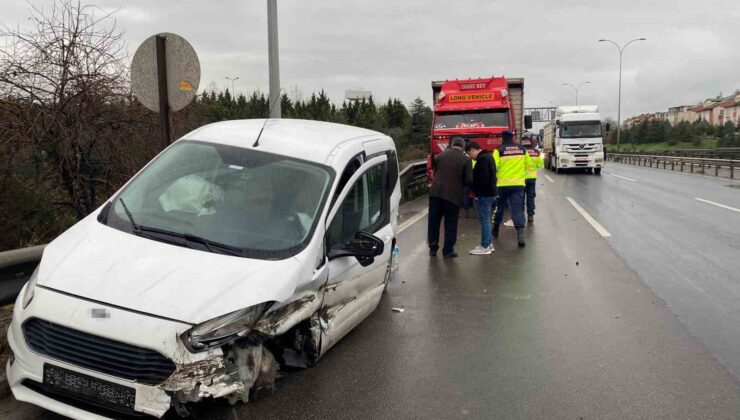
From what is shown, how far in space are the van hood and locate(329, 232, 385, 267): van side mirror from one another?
2.01ft

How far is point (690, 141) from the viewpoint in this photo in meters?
64.1

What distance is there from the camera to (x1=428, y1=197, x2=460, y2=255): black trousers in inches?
320

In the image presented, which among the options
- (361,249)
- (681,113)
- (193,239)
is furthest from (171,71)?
(681,113)

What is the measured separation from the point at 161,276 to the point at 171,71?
374 centimetres

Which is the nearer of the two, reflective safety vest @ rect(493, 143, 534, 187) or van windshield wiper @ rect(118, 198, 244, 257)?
van windshield wiper @ rect(118, 198, 244, 257)

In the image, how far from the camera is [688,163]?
37875mm

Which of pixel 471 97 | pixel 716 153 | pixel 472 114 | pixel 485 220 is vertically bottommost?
pixel 485 220

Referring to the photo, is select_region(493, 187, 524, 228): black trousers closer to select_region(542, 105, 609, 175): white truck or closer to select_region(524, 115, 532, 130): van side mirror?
select_region(524, 115, 532, 130): van side mirror

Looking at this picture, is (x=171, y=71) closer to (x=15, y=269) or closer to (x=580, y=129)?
(x=15, y=269)

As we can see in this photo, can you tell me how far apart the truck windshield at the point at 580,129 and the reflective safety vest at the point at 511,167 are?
833 inches

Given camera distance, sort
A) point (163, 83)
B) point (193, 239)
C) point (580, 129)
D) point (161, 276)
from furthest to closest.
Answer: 1. point (580, 129)
2. point (163, 83)
3. point (193, 239)
4. point (161, 276)

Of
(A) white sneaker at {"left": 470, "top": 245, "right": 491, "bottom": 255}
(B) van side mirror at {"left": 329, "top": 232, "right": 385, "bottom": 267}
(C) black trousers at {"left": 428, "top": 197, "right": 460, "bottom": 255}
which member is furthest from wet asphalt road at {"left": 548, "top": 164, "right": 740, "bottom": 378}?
(B) van side mirror at {"left": 329, "top": 232, "right": 385, "bottom": 267}

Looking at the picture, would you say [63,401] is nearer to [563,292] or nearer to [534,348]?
[534,348]

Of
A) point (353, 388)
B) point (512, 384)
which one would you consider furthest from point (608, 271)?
point (353, 388)
